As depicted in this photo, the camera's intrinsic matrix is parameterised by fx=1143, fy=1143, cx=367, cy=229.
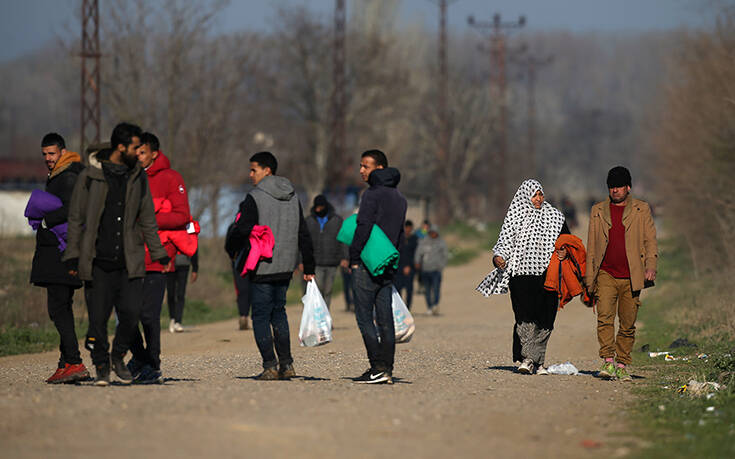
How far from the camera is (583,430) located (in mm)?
8078

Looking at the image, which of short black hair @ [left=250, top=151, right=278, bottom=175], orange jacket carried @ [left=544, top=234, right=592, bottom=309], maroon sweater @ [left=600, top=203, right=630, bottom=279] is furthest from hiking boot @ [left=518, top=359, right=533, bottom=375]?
short black hair @ [left=250, top=151, right=278, bottom=175]

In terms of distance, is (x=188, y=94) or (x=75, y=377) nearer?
(x=75, y=377)

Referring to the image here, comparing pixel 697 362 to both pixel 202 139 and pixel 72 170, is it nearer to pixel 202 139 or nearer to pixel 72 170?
pixel 72 170

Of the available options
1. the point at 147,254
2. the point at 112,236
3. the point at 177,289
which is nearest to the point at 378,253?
the point at 147,254

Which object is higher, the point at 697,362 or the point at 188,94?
the point at 188,94

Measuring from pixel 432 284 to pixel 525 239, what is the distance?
1213 cm

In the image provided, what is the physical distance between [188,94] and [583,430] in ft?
86.3

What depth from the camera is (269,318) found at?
10562 mm

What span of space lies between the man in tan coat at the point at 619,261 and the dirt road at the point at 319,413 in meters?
0.47

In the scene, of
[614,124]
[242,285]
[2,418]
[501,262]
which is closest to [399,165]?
[242,285]

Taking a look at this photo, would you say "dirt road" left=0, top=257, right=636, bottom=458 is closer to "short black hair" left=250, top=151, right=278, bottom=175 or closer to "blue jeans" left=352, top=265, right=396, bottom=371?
"blue jeans" left=352, top=265, right=396, bottom=371

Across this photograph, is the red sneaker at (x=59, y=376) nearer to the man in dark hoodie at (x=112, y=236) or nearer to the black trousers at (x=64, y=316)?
the black trousers at (x=64, y=316)

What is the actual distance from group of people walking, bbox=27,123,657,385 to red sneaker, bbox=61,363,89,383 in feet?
0.04

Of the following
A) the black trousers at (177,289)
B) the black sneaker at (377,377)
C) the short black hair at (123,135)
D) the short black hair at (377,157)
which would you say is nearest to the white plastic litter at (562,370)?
the black sneaker at (377,377)
